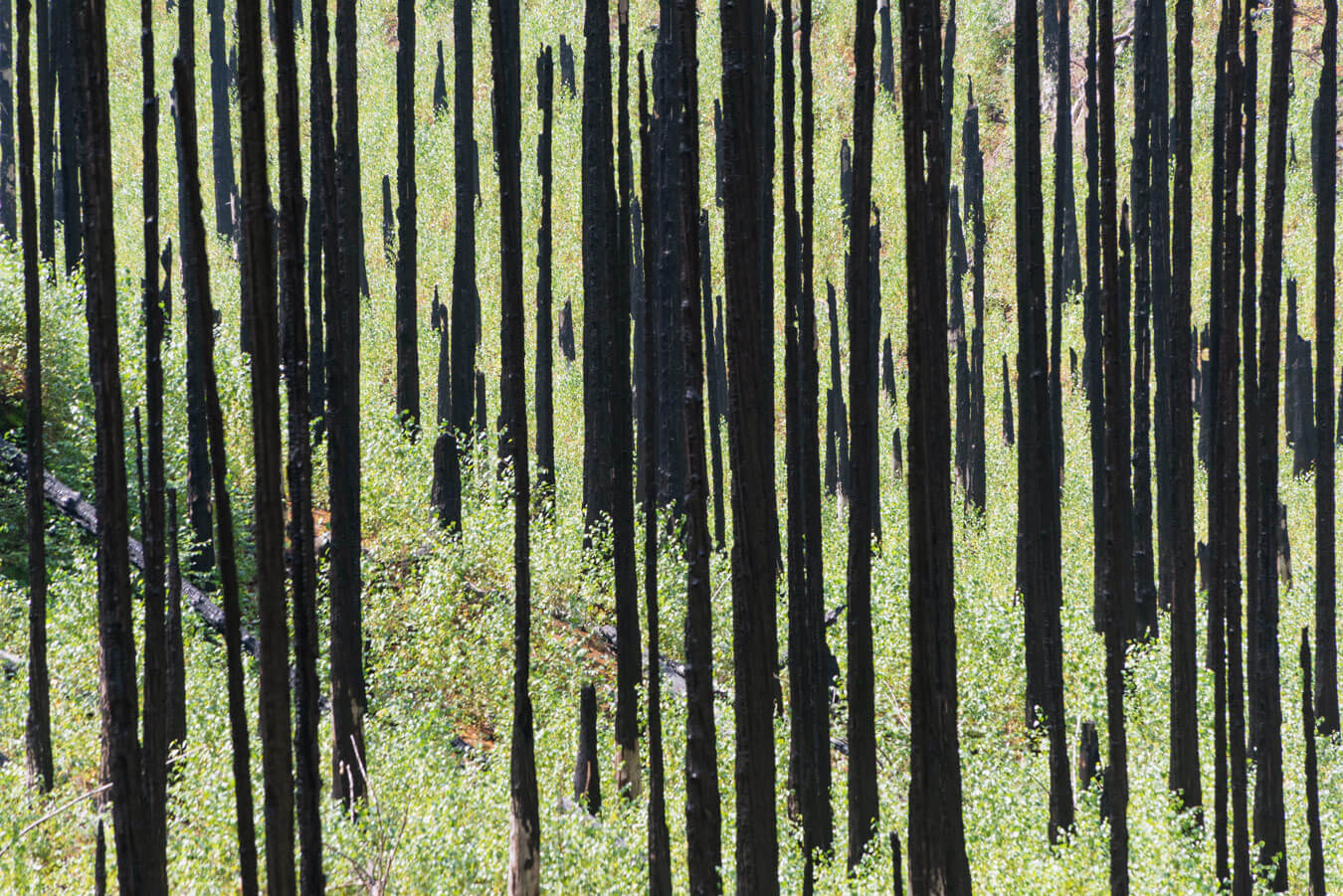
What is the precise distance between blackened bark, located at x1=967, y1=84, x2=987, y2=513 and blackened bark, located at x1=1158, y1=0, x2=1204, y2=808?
15.6 meters

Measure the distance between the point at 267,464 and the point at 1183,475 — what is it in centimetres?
699

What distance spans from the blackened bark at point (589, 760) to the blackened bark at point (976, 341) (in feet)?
53.3

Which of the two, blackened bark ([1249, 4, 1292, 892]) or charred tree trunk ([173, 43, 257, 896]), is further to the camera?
blackened bark ([1249, 4, 1292, 892])

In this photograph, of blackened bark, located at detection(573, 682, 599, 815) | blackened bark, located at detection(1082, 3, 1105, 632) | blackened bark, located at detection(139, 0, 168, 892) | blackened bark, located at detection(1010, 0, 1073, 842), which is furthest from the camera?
blackened bark, located at detection(1082, 3, 1105, 632)

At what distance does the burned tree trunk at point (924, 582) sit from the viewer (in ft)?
12.8

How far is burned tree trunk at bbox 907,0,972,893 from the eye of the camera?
390 cm

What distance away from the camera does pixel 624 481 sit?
8141 mm

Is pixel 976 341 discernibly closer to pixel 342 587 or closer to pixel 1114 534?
pixel 342 587

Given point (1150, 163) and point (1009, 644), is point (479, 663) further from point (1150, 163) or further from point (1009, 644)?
point (1150, 163)

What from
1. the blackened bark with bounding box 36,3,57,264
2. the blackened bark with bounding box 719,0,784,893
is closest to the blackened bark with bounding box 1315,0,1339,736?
the blackened bark with bounding box 719,0,784,893

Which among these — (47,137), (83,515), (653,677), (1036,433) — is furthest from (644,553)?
(47,137)

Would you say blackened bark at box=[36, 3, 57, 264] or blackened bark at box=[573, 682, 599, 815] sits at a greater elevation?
blackened bark at box=[36, 3, 57, 264]

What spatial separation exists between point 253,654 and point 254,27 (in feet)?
29.0

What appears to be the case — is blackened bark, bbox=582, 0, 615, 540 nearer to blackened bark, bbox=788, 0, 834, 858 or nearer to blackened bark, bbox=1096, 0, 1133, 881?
blackened bark, bbox=788, 0, 834, 858
